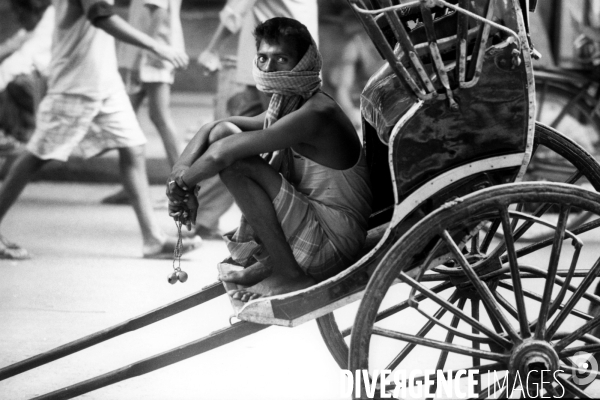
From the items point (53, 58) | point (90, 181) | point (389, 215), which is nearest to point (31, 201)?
point (90, 181)

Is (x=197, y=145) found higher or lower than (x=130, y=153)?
lower

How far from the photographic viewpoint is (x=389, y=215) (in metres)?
2.90

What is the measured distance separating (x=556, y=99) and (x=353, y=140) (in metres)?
3.20

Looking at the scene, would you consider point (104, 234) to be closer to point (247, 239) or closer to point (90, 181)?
point (90, 181)

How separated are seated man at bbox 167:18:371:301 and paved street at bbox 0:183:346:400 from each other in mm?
773

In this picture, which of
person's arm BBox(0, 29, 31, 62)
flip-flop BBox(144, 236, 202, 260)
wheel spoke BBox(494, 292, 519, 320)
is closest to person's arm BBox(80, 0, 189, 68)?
person's arm BBox(0, 29, 31, 62)

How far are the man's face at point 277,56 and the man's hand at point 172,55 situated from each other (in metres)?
2.88

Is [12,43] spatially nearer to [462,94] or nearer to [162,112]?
[162,112]

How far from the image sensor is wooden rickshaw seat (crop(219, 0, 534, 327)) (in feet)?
7.59

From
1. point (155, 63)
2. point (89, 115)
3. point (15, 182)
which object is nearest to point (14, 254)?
point (15, 182)

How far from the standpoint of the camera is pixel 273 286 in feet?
8.40

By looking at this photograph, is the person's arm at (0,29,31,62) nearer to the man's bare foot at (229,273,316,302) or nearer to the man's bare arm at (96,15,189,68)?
the man's bare arm at (96,15,189,68)

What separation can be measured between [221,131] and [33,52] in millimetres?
3822

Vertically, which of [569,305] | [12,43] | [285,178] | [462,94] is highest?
[12,43]
